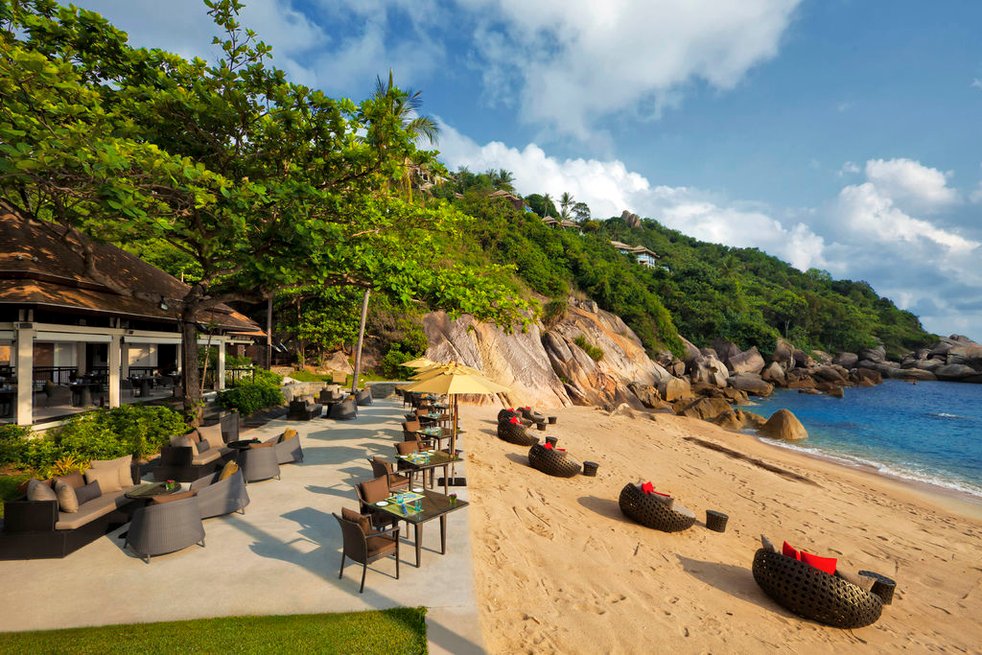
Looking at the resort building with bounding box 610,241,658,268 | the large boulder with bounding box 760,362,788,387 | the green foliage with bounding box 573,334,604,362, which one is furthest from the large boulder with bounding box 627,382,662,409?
the resort building with bounding box 610,241,658,268

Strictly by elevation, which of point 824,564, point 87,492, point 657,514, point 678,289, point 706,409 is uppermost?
point 678,289

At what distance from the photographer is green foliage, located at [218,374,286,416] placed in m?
15.5

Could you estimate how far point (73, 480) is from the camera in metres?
7.07

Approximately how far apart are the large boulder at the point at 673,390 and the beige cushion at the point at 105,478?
35241mm

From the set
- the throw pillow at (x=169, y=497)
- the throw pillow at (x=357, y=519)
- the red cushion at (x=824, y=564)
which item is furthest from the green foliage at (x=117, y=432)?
the red cushion at (x=824, y=564)

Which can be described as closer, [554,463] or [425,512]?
[425,512]

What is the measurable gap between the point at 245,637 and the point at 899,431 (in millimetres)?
37942

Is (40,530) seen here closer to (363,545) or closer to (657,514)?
(363,545)

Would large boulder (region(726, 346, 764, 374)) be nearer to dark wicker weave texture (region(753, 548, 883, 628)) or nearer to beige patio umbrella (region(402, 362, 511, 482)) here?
beige patio umbrella (region(402, 362, 511, 482))

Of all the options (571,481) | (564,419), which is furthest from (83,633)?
(564,419)

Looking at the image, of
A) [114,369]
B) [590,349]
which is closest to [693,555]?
[114,369]

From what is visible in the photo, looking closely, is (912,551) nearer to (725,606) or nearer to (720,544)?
(720,544)

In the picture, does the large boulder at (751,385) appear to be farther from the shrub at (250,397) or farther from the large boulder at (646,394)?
the shrub at (250,397)

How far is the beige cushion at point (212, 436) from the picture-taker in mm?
10742
